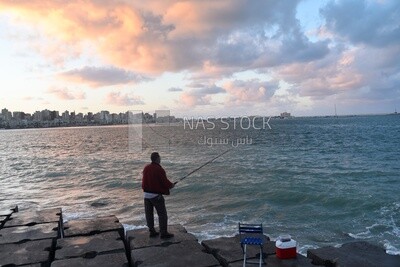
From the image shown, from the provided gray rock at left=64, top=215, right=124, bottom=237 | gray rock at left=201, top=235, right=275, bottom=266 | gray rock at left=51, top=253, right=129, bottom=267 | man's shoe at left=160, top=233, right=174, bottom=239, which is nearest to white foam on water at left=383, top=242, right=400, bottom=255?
gray rock at left=201, top=235, right=275, bottom=266

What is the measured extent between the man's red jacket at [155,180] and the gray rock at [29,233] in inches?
81.2

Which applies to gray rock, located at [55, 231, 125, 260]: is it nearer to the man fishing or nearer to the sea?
the man fishing

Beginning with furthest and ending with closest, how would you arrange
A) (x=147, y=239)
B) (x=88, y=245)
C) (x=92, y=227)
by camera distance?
(x=92, y=227) < (x=147, y=239) < (x=88, y=245)

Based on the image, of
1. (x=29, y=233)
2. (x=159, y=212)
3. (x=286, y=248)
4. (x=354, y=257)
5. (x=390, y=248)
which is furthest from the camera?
(x=390, y=248)

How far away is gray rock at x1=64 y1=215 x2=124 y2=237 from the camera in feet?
24.7

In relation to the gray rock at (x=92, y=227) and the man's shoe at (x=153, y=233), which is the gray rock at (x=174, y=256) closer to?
the man's shoe at (x=153, y=233)

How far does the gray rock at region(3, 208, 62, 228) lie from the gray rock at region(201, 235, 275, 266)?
3.84 metres

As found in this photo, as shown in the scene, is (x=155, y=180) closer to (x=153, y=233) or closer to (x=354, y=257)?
(x=153, y=233)

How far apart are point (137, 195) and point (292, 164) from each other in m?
15.6

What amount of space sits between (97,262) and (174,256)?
1.20 meters

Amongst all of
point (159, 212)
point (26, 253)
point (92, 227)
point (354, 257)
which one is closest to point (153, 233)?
point (159, 212)

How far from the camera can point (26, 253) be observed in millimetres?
6203

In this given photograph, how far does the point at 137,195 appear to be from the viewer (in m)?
18.7

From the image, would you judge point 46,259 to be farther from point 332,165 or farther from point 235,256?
point 332,165
